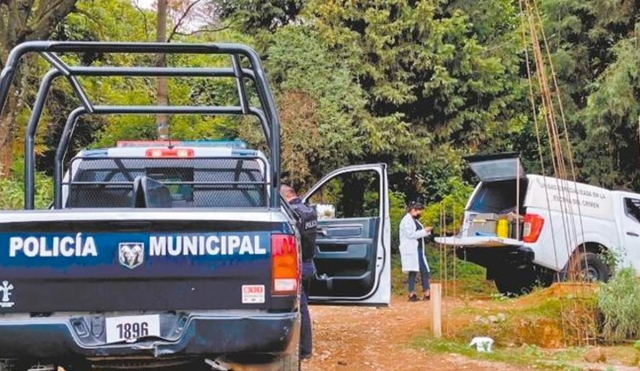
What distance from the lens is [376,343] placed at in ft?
31.6

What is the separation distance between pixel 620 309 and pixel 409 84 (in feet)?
28.7

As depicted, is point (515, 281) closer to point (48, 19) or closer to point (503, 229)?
point (503, 229)

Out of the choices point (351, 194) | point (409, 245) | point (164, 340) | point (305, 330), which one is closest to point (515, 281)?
point (409, 245)

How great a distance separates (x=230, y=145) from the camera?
26.0 ft

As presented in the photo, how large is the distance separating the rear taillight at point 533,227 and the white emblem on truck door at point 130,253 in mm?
9354

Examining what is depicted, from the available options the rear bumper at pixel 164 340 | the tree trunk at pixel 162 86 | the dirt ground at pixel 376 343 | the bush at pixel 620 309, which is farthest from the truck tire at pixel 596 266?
the rear bumper at pixel 164 340

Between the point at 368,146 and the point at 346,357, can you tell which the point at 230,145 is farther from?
the point at 368,146

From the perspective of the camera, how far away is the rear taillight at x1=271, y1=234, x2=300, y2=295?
4.70m

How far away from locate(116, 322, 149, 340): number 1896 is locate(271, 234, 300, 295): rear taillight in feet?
2.36

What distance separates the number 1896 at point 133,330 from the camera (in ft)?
15.3

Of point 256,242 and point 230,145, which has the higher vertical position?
point 230,145

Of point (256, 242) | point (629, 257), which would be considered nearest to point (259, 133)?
point (629, 257)

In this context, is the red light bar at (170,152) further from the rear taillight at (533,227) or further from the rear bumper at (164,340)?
the rear taillight at (533,227)

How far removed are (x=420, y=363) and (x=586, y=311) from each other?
8.33 ft
